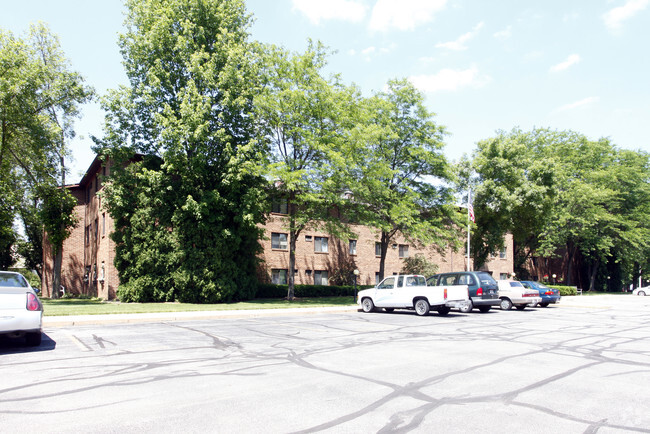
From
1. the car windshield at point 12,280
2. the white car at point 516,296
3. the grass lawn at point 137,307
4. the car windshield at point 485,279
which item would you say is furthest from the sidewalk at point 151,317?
the white car at point 516,296

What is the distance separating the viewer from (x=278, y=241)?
120 feet

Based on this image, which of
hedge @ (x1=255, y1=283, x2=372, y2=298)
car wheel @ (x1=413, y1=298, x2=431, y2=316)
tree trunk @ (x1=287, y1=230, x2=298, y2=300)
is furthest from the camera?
hedge @ (x1=255, y1=283, x2=372, y2=298)

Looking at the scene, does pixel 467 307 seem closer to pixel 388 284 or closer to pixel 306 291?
pixel 388 284

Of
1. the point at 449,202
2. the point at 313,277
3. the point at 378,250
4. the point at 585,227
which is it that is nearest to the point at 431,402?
the point at 449,202

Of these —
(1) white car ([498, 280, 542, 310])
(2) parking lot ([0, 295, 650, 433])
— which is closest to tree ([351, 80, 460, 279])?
(1) white car ([498, 280, 542, 310])

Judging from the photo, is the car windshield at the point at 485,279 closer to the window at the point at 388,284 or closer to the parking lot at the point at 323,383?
the window at the point at 388,284

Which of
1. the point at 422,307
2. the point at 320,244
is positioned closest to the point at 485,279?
Answer: the point at 422,307

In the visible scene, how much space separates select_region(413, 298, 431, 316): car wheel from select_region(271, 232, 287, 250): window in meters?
18.9

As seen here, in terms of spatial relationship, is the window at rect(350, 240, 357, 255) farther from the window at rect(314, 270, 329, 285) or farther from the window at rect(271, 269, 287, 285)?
the window at rect(271, 269, 287, 285)

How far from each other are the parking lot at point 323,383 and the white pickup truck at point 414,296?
5.96 metres

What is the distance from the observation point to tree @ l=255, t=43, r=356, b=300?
85.7 ft

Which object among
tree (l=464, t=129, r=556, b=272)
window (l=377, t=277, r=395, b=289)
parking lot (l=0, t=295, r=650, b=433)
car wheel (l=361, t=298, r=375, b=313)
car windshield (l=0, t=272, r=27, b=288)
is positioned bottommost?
car wheel (l=361, t=298, r=375, b=313)

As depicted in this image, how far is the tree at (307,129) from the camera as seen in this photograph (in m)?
26.1

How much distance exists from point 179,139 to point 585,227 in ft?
152
